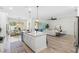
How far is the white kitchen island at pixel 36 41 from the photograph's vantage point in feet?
8.74

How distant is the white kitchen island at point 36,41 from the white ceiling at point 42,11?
0.50 m

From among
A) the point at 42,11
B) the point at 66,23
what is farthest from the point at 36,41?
the point at 66,23

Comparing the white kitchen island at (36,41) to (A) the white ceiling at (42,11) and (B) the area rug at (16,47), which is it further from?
(A) the white ceiling at (42,11)

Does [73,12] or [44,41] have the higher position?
[73,12]

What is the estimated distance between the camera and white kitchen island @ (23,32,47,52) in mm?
2664

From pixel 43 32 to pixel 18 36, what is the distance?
70 cm

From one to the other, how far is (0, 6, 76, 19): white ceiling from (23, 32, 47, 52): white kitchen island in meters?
0.50

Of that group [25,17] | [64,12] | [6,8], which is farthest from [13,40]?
[64,12]

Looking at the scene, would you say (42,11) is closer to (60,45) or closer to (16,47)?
(60,45)

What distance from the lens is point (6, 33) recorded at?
104 inches

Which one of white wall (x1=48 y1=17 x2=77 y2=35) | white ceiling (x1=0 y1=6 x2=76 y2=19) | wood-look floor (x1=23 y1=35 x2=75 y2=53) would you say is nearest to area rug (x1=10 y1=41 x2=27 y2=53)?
wood-look floor (x1=23 y1=35 x2=75 y2=53)

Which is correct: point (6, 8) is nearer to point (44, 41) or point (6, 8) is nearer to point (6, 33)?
point (6, 33)

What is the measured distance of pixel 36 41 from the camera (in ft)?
8.80

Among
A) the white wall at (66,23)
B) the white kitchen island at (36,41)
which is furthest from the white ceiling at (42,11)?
the white kitchen island at (36,41)
